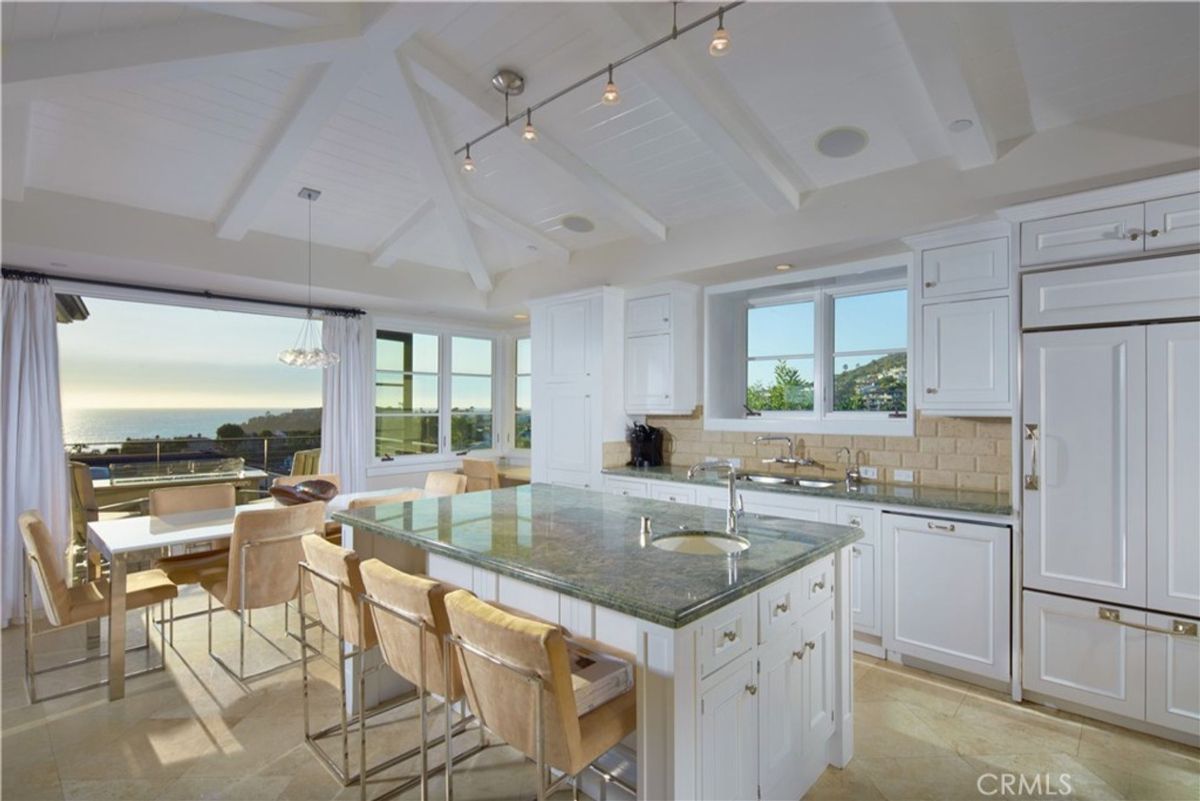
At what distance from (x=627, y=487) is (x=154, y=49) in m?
3.58

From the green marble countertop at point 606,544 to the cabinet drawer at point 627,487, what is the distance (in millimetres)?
1342

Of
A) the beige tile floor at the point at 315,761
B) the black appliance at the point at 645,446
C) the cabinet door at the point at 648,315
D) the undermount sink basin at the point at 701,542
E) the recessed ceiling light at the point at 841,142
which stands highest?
the recessed ceiling light at the point at 841,142

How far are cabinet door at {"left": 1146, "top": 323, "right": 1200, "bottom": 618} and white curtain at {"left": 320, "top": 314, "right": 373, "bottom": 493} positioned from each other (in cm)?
552

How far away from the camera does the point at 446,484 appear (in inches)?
173

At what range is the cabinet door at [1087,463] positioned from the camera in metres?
2.42

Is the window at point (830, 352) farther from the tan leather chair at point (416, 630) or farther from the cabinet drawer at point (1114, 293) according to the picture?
the tan leather chair at point (416, 630)

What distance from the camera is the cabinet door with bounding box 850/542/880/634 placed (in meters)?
3.15

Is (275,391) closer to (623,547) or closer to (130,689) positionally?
(130,689)

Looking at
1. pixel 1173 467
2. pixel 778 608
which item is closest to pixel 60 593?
pixel 778 608

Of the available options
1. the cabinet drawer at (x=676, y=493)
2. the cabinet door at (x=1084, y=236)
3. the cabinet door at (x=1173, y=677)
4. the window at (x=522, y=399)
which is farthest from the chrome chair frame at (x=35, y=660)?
the cabinet door at (x=1084, y=236)

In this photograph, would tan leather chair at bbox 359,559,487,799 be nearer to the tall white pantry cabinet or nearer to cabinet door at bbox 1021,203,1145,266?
the tall white pantry cabinet

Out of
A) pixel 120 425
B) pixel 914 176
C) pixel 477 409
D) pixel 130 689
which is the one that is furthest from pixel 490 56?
pixel 120 425

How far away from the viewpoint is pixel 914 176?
10.1 feet

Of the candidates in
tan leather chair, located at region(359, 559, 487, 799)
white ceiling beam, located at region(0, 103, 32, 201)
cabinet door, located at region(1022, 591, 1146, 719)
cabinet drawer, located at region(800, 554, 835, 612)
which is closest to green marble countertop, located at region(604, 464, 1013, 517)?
cabinet door, located at region(1022, 591, 1146, 719)
